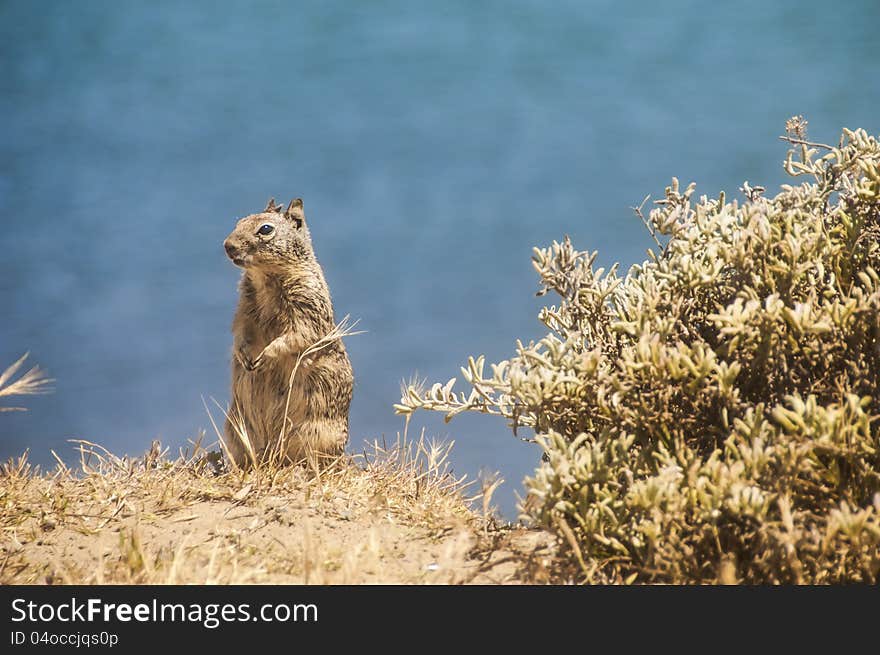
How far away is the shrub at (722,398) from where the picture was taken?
3.71 metres

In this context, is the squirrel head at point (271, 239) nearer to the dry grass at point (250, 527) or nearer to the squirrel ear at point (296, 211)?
the squirrel ear at point (296, 211)

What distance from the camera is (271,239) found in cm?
651

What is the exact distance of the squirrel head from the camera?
6426mm

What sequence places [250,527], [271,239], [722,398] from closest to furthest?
[722,398] → [250,527] → [271,239]

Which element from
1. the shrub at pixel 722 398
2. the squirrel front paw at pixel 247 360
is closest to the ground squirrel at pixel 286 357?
the squirrel front paw at pixel 247 360

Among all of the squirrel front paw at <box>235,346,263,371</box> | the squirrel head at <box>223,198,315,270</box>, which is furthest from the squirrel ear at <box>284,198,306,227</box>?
the squirrel front paw at <box>235,346,263,371</box>

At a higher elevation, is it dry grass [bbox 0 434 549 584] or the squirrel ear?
the squirrel ear

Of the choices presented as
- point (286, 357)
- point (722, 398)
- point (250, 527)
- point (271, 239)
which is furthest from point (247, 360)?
point (722, 398)

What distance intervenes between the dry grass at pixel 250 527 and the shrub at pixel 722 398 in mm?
647

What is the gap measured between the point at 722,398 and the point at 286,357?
12.4 ft

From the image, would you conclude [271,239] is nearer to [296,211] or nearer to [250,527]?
[296,211]

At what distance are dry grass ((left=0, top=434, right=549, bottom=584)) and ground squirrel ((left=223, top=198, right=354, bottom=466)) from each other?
11.4 inches

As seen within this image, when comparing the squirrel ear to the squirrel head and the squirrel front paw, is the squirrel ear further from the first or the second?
the squirrel front paw
